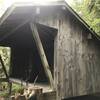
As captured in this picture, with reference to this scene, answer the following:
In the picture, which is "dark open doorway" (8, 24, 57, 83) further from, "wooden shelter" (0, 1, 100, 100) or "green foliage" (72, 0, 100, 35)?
"green foliage" (72, 0, 100, 35)

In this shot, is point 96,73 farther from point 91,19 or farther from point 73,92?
point 91,19

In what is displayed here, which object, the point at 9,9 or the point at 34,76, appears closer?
the point at 9,9

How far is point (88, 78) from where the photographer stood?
11906mm

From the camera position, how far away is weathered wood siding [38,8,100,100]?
9.95 meters

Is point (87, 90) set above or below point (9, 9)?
below

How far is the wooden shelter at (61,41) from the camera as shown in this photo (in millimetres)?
9070

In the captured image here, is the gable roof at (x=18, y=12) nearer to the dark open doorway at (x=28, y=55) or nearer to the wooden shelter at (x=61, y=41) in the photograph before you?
the wooden shelter at (x=61, y=41)

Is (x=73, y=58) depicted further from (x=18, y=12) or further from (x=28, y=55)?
(x=28, y=55)

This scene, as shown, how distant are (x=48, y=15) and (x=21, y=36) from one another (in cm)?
446

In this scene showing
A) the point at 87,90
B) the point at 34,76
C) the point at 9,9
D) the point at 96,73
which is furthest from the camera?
the point at 34,76

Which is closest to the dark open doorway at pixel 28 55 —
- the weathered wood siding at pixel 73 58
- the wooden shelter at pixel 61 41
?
the wooden shelter at pixel 61 41

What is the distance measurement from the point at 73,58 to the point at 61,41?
1238 mm

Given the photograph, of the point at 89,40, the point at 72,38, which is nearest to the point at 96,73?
the point at 89,40

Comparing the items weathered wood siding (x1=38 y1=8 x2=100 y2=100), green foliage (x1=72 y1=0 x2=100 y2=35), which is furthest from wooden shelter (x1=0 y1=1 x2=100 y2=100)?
green foliage (x1=72 y1=0 x2=100 y2=35)
